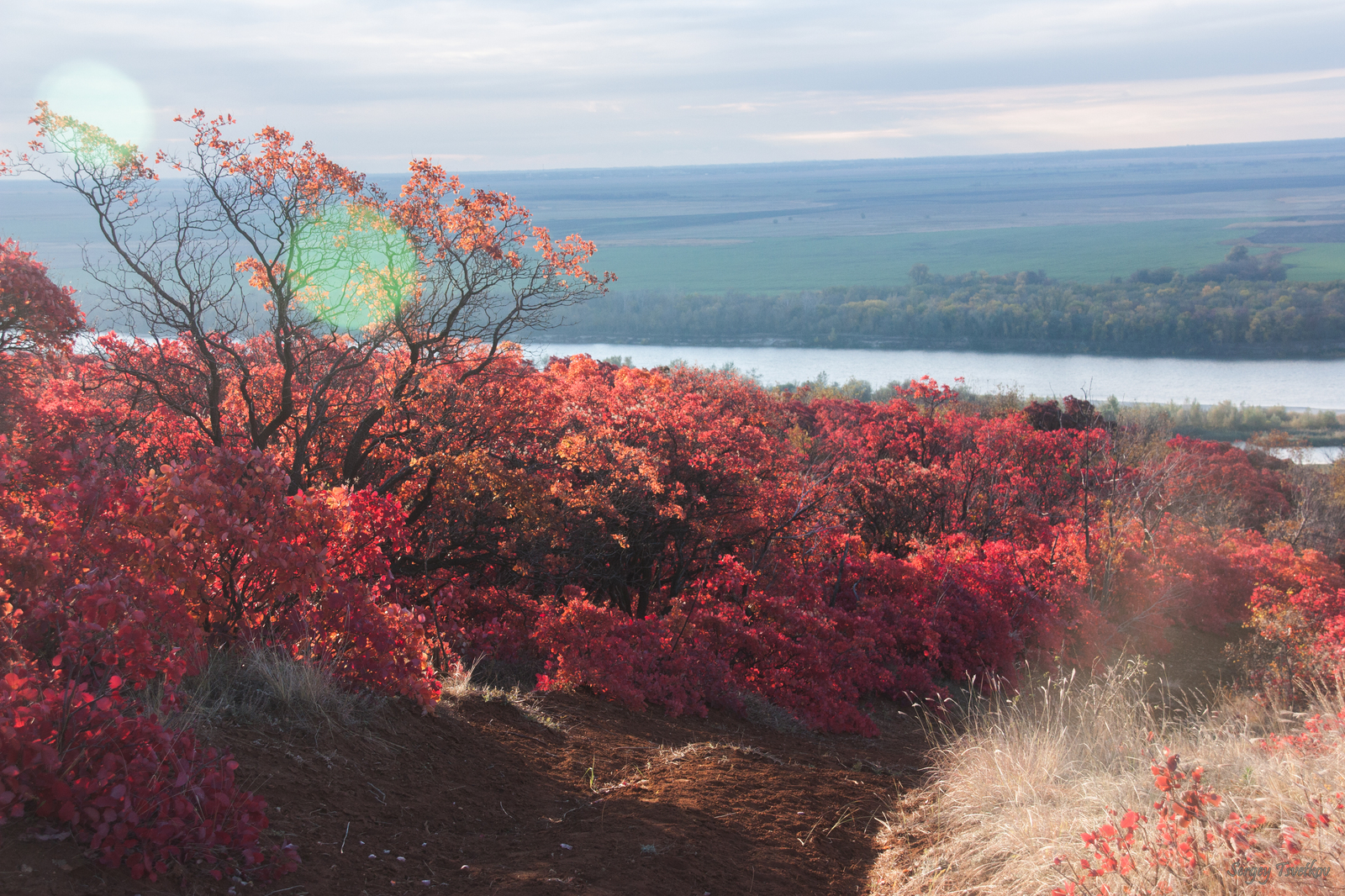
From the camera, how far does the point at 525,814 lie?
569cm

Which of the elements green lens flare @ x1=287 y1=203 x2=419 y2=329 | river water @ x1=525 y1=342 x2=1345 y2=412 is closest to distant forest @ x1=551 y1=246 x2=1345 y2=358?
river water @ x1=525 y1=342 x2=1345 y2=412

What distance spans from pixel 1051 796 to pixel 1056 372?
347ft

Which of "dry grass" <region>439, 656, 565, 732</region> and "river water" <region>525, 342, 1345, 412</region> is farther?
"river water" <region>525, 342, 1345, 412</region>

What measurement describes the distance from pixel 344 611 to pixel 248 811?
2.26m

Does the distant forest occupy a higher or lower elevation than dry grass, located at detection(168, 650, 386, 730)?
higher

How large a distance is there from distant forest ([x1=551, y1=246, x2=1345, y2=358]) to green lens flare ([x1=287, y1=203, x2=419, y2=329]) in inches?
4588

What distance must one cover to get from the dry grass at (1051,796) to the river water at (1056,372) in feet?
249

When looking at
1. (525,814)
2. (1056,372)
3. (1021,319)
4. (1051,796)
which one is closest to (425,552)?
(525,814)

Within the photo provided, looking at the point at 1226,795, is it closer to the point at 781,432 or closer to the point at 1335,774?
the point at 1335,774

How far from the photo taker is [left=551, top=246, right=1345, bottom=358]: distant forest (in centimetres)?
11931

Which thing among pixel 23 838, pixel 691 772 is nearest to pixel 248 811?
pixel 23 838

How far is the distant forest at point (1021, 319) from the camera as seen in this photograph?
119312mm

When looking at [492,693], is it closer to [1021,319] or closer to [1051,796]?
[1051,796]

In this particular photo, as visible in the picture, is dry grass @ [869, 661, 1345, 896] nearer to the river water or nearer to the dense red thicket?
the dense red thicket
